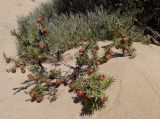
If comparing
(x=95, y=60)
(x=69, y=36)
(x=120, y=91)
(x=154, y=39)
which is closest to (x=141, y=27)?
(x=154, y=39)

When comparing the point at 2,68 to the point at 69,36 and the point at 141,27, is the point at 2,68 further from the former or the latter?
the point at 141,27

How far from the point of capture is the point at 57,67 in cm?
548

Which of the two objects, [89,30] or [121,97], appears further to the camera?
[89,30]

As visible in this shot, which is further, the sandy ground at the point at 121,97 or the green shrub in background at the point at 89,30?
the green shrub in background at the point at 89,30

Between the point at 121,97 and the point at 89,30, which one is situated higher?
the point at 89,30

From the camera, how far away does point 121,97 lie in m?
4.16

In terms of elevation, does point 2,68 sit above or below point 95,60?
below

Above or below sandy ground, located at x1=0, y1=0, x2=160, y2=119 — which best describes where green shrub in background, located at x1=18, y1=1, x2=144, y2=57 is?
above

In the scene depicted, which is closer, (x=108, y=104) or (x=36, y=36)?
(x=108, y=104)

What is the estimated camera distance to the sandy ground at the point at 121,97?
158 inches

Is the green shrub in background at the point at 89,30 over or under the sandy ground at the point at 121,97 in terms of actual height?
over

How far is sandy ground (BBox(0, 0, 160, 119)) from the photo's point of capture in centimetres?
402

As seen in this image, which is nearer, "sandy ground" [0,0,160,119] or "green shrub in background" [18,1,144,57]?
"sandy ground" [0,0,160,119]

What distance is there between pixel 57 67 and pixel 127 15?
6.17ft
